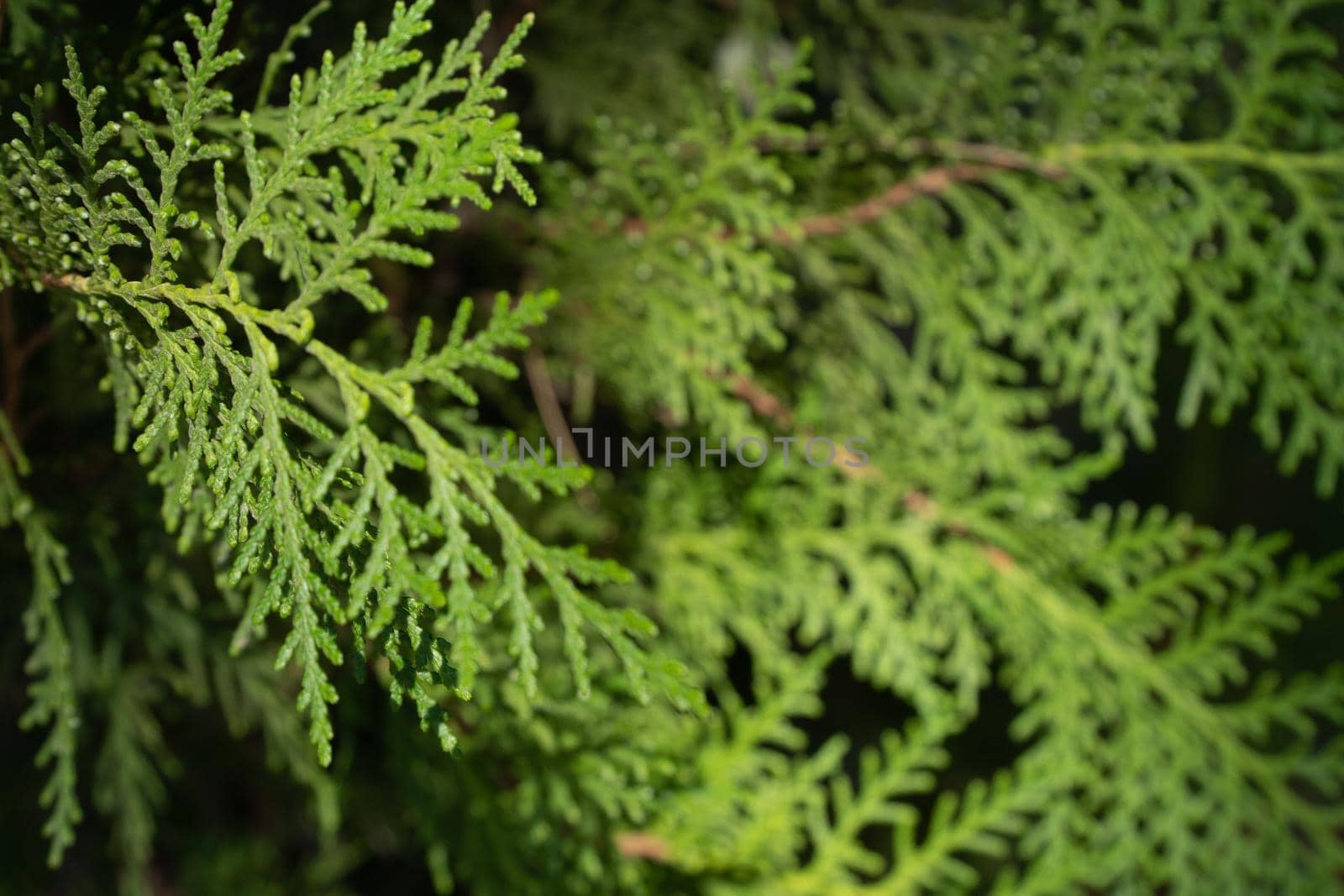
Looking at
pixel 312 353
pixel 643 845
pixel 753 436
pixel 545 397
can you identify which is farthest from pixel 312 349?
pixel 643 845

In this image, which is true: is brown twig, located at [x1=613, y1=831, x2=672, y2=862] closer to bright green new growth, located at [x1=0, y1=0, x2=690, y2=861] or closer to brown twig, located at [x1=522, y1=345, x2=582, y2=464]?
brown twig, located at [x1=522, y1=345, x2=582, y2=464]

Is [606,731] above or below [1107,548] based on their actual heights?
below

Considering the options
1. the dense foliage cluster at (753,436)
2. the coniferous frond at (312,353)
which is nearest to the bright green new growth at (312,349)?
the coniferous frond at (312,353)

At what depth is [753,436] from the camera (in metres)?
1.72

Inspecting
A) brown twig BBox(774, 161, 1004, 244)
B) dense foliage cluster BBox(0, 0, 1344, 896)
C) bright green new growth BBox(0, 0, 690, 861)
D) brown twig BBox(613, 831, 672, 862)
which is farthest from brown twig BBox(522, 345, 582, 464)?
bright green new growth BBox(0, 0, 690, 861)

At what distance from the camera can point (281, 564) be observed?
898mm

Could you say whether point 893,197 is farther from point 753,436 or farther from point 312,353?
point 312,353

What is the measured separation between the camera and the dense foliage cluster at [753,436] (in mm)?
1511

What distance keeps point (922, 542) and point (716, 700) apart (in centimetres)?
107

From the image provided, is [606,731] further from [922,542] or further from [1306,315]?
[1306,315]

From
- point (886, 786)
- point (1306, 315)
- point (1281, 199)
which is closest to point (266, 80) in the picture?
point (886, 786)

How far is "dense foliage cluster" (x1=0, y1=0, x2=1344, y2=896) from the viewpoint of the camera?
1511 mm

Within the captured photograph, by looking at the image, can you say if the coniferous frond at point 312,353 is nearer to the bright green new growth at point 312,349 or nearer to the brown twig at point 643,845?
the bright green new growth at point 312,349

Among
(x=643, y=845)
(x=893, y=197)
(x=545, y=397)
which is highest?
(x=893, y=197)
